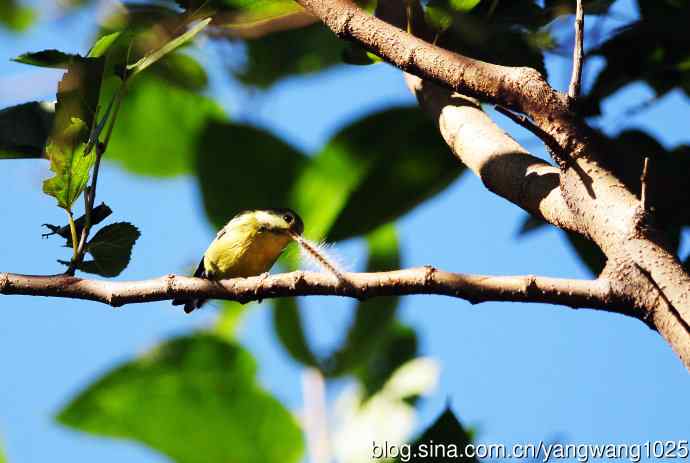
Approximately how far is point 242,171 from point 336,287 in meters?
1.39

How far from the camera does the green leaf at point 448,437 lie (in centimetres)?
168

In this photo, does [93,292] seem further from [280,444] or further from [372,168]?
[372,168]

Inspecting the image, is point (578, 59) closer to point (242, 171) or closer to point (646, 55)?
point (646, 55)

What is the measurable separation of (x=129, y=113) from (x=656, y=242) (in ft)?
8.22

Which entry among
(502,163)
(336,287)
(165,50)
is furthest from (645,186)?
(165,50)

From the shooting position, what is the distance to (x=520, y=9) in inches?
88.5

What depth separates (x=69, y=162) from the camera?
1.78 metres

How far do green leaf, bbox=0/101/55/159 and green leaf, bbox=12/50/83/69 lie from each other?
0.39 ft

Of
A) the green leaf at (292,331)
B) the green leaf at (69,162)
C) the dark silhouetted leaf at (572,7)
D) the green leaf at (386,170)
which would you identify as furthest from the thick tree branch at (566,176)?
the green leaf at (292,331)

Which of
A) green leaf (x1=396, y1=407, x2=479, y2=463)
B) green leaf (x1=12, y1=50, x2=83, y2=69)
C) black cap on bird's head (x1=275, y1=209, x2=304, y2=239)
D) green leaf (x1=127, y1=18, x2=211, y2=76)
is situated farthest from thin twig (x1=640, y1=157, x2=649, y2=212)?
black cap on bird's head (x1=275, y1=209, x2=304, y2=239)

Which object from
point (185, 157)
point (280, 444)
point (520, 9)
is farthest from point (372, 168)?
point (185, 157)

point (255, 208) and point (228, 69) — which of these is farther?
point (228, 69)

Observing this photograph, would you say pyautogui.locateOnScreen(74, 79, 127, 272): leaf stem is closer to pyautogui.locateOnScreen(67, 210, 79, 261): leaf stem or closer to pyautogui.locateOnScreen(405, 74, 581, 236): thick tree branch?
pyautogui.locateOnScreen(67, 210, 79, 261): leaf stem

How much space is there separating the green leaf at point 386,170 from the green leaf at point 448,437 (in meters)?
0.89
